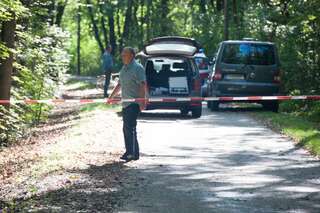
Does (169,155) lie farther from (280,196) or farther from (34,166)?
(280,196)

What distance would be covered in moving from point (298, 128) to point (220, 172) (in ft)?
19.6

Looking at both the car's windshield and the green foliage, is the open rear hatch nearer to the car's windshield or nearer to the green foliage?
the green foliage

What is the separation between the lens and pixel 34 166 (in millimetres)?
12102

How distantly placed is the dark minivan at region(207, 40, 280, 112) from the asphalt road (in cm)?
420

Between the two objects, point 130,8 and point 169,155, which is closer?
point 169,155

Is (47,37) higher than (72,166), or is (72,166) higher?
(47,37)

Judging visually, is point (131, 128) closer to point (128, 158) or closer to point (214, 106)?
point (128, 158)

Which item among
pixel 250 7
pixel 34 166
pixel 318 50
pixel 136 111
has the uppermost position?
pixel 250 7

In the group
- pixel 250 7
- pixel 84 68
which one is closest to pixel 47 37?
pixel 250 7

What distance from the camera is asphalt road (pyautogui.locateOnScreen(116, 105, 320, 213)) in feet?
28.1

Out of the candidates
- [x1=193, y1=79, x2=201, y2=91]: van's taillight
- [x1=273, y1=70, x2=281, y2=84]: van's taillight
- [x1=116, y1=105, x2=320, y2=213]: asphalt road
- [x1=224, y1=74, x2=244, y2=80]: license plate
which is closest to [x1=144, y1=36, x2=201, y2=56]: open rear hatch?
[x1=193, y1=79, x2=201, y2=91]: van's taillight

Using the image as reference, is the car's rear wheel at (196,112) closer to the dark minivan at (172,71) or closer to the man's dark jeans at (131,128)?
the dark minivan at (172,71)

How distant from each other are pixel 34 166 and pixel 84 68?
67595 millimetres

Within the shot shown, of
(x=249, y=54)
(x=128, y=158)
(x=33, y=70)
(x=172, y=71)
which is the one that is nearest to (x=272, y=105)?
(x=249, y=54)
